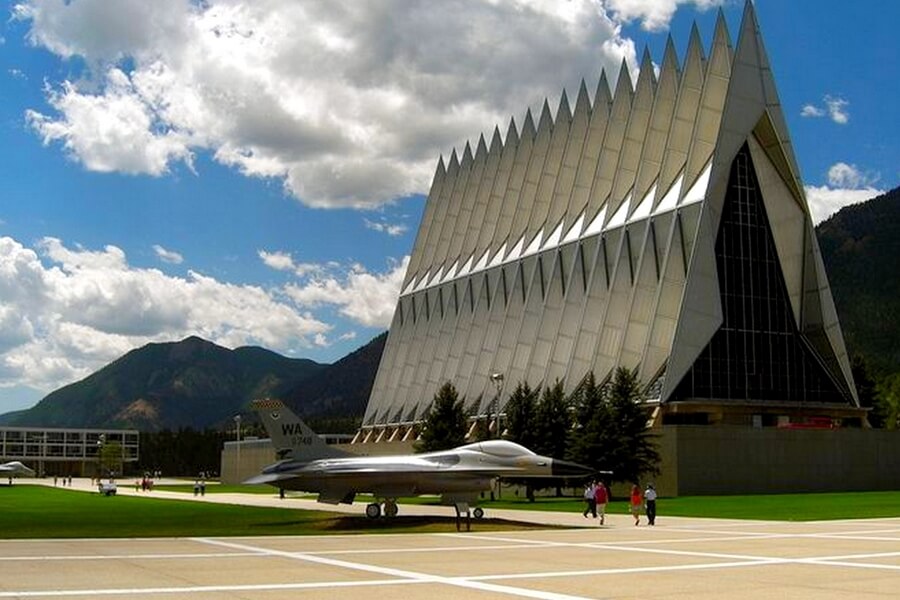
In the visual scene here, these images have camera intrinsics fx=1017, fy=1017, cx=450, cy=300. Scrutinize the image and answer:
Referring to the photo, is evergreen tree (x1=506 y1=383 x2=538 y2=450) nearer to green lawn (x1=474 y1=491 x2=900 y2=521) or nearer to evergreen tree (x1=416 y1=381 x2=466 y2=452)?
evergreen tree (x1=416 y1=381 x2=466 y2=452)

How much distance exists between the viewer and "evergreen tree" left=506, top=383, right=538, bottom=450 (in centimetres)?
5900

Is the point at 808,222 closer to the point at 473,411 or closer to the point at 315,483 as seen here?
the point at 473,411

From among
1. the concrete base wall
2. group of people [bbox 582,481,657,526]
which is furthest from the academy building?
group of people [bbox 582,481,657,526]

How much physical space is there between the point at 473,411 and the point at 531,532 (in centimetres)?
5220

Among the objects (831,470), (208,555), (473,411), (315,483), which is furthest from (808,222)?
(208,555)

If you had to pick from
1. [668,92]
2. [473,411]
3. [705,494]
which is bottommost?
[705,494]

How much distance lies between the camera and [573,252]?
7850 centimetres

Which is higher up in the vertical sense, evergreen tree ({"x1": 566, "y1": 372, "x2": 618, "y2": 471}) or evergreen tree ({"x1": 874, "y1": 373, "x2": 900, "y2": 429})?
evergreen tree ({"x1": 874, "y1": 373, "x2": 900, "y2": 429})

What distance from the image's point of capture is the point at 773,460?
5791 centimetres

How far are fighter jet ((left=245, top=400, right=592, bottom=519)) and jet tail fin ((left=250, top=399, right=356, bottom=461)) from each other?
77mm

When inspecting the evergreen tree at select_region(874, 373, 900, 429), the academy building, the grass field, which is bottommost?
the grass field

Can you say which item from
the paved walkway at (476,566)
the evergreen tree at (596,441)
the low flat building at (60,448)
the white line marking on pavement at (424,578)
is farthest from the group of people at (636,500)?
the low flat building at (60,448)

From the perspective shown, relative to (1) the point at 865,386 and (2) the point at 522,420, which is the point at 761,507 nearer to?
(2) the point at 522,420

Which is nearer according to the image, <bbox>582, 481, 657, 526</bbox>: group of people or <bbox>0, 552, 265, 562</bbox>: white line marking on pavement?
<bbox>0, 552, 265, 562</bbox>: white line marking on pavement
